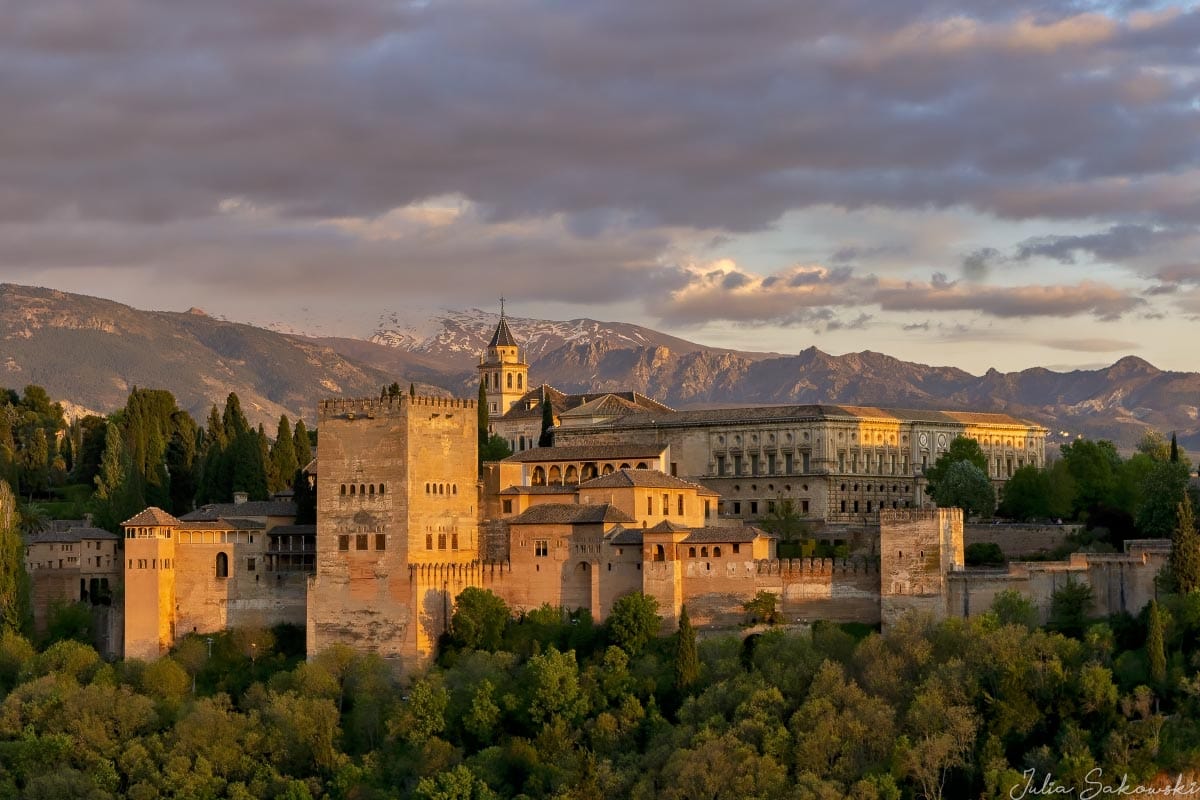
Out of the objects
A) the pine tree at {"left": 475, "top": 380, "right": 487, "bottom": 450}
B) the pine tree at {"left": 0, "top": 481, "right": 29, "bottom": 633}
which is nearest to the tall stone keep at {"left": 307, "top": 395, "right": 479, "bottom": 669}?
the pine tree at {"left": 0, "top": 481, "right": 29, "bottom": 633}

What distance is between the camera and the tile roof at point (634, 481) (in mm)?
67188

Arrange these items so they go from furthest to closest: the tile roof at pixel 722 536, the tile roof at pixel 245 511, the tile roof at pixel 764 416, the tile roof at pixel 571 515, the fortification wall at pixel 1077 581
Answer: the tile roof at pixel 764 416
the tile roof at pixel 245 511
the tile roof at pixel 571 515
the tile roof at pixel 722 536
the fortification wall at pixel 1077 581

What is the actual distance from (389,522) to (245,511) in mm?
8143

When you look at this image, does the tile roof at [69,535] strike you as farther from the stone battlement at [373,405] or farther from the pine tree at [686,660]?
the pine tree at [686,660]

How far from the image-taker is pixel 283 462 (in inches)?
3260

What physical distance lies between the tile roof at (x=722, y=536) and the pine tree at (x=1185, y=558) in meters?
12.6

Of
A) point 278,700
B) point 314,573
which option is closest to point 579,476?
point 314,573

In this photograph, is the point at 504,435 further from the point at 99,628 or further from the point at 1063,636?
the point at 1063,636

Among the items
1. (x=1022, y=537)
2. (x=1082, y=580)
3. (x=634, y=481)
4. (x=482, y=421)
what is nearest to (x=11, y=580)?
(x=634, y=481)

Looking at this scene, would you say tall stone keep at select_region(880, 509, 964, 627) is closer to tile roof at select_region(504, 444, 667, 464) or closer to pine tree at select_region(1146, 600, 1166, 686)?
pine tree at select_region(1146, 600, 1166, 686)

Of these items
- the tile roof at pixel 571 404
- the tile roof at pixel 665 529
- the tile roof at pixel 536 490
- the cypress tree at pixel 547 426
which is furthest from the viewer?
the tile roof at pixel 571 404

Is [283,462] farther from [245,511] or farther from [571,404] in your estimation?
[571,404]

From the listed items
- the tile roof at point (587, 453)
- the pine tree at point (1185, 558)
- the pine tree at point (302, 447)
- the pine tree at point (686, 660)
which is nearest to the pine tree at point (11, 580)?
the pine tree at point (302, 447)

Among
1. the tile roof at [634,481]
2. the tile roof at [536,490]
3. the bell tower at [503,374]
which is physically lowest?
the tile roof at [536,490]
